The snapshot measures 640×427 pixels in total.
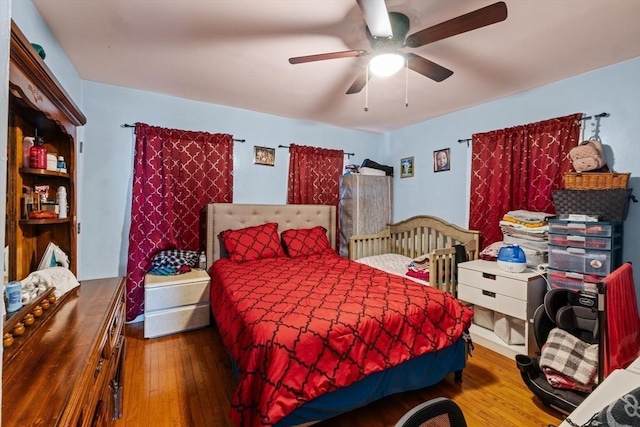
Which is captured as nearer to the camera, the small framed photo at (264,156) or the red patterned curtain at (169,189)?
the red patterned curtain at (169,189)

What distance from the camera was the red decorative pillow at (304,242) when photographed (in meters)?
3.37

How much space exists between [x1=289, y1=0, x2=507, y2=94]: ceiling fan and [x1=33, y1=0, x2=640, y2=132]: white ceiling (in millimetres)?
143

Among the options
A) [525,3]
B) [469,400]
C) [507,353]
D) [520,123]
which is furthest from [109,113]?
[507,353]

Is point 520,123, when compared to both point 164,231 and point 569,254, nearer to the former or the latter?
point 569,254

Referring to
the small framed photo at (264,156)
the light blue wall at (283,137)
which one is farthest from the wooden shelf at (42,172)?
the small framed photo at (264,156)

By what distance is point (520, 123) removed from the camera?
2.90 meters

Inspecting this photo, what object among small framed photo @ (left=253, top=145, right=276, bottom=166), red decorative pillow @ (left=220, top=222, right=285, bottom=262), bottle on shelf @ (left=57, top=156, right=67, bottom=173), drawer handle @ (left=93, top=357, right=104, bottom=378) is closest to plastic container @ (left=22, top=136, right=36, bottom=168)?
bottle on shelf @ (left=57, top=156, right=67, bottom=173)

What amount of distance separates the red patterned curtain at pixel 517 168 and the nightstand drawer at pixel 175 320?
117 inches

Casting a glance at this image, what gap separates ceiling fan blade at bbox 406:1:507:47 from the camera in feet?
4.24

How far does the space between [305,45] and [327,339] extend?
75.2 inches

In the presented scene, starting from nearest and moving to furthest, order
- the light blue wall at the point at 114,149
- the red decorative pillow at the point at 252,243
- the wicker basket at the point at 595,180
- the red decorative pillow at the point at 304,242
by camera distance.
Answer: the wicker basket at the point at 595,180 → the light blue wall at the point at 114,149 → the red decorative pillow at the point at 252,243 → the red decorative pillow at the point at 304,242

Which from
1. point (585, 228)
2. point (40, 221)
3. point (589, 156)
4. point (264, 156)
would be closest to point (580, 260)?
point (585, 228)

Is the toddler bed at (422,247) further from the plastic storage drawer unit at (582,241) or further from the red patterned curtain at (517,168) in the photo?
the plastic storage drawer unit at (582,241)

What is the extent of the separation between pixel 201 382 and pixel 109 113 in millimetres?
2588
